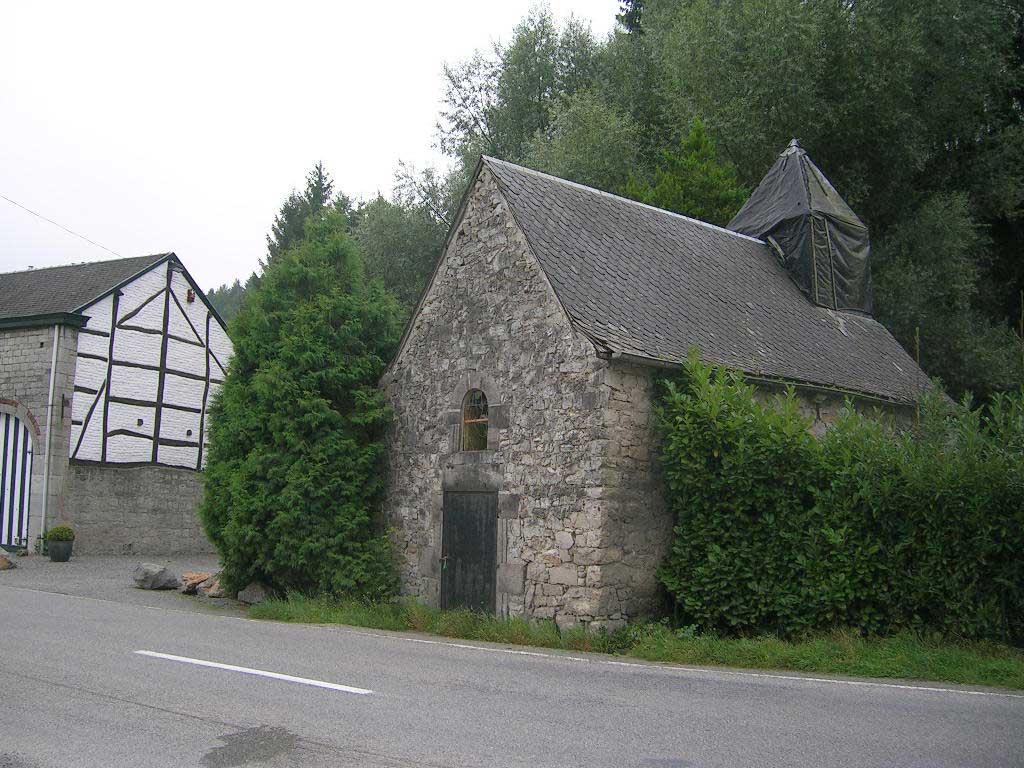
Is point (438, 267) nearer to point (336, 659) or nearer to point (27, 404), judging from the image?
point (336, 659)

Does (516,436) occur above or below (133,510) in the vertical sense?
above

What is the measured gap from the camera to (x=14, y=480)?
75.2 ft

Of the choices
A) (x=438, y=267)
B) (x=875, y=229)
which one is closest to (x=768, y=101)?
(x=875, y=229)

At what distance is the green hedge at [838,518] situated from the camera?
1005 centimetres

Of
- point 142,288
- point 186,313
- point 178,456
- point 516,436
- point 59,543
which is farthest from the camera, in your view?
point 186,313

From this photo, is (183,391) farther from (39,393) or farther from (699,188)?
(699,188)

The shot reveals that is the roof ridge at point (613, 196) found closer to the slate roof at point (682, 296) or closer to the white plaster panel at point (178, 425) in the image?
the slate roof at point (682, 296)

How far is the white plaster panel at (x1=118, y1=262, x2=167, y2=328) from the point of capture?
80.5ft

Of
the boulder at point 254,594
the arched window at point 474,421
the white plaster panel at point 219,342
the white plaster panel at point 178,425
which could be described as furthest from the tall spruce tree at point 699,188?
the boulder at point 254,594

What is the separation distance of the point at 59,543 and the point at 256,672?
15235 millimetres

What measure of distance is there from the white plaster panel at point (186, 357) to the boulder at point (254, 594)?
12119 mm

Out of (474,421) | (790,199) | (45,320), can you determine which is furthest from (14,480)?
(790,199)

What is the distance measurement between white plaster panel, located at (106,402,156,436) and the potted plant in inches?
132

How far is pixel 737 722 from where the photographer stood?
670cm
